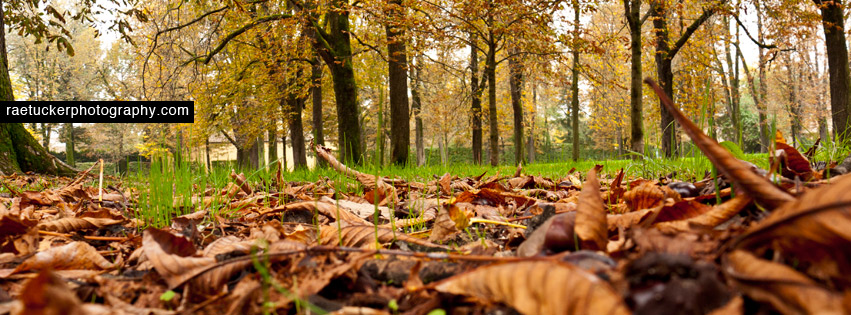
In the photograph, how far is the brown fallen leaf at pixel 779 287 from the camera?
0.51 m

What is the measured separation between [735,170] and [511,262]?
0.42 m

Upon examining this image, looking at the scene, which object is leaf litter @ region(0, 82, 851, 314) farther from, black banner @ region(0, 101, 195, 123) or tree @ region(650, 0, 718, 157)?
tree @ region(650, 0, 718, 157)

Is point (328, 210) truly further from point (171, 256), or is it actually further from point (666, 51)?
point (666, 51)

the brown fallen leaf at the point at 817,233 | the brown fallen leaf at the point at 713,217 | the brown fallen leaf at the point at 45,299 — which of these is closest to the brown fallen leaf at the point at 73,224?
the brown fallen leaf at the point at 45,299

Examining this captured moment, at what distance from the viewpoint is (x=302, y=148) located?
14.6 m

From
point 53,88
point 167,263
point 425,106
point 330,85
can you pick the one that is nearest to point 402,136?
point 330,85

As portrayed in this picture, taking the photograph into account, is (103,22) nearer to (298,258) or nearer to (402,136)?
(402,136)

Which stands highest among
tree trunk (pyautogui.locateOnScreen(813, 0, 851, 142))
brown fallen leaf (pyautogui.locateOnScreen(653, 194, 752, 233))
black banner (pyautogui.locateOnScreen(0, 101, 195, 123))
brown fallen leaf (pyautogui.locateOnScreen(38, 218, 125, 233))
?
tree trunk (pyautogui.locateOnScreen(813, 0, 851, 142))

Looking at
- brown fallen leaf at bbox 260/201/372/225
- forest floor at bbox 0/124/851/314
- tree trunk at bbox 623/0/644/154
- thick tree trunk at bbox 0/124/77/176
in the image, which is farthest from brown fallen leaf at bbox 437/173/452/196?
thick tree trunk at bbox 0/124/77/176

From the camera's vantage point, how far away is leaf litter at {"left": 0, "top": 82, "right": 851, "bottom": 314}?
57 centimetres

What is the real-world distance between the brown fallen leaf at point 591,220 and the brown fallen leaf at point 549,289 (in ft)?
0.97

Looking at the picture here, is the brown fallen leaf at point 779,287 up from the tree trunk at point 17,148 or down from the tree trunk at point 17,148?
down

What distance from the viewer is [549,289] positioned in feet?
1.92

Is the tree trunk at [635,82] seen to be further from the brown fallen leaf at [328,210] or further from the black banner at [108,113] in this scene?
the brown fallen leaf at [328,210]
